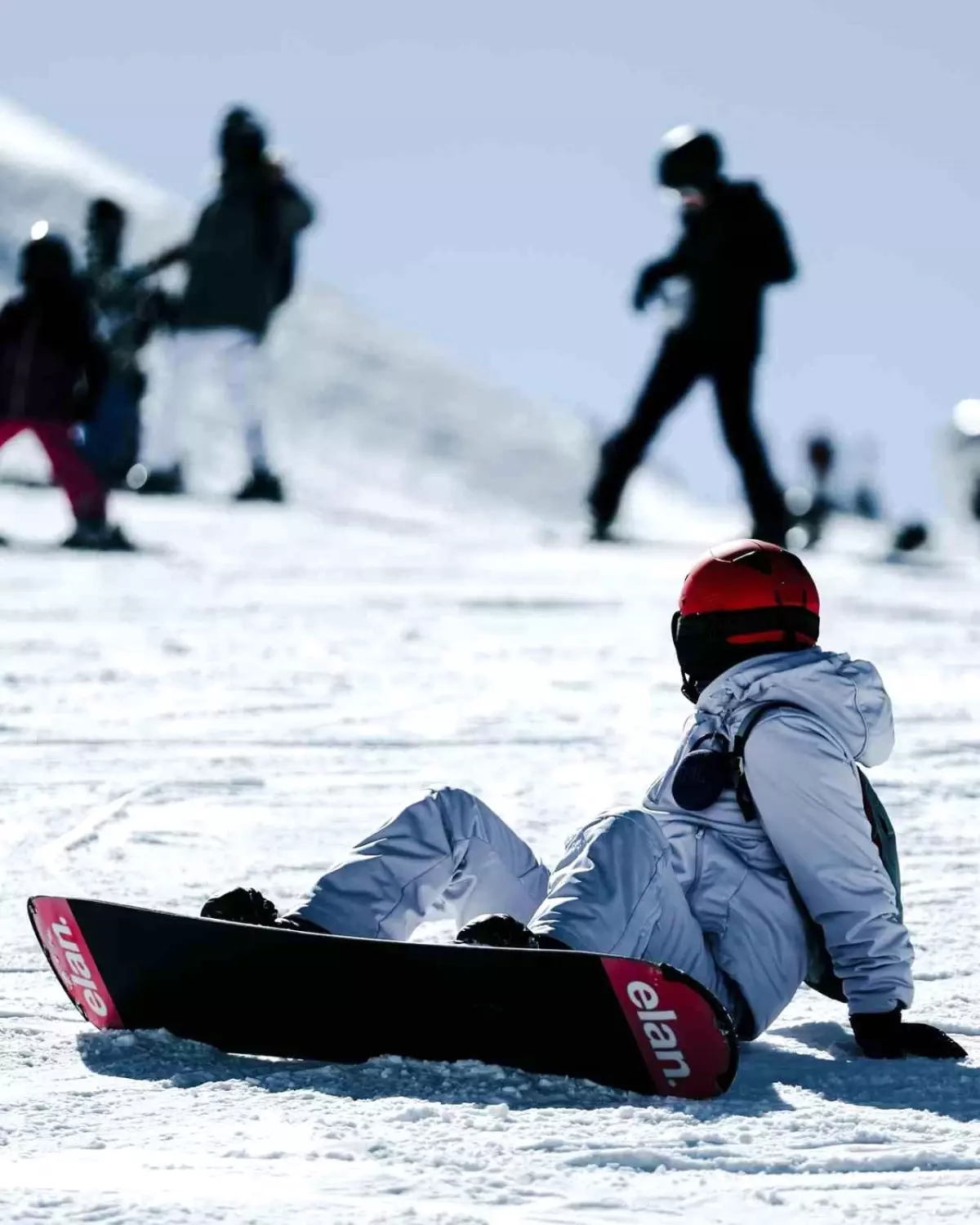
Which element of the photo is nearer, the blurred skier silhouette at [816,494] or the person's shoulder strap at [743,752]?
the person's shoulder strap at [743,752]

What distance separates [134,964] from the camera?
273cm

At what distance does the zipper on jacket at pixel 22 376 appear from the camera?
9422 mm

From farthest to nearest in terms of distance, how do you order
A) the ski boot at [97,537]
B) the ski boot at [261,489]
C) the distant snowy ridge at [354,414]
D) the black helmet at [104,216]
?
the distant snowy ridge at [354,414] → the ski boot at [261,489] → the black helmet at [104,216] → the ski boot at [97,537]

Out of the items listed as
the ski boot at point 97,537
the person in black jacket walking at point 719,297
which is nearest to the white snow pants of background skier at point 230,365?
the ski boot at point 97,537

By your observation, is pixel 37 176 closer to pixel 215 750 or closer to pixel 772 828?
pixel 215 750

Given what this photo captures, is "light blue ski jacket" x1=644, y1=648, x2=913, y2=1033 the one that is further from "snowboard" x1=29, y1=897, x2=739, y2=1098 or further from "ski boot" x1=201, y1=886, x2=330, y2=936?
"ski boot" x1=201, y1=886, x2=330, y2=936

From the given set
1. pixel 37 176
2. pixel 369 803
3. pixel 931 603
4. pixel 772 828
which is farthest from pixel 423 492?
pixel 772 828

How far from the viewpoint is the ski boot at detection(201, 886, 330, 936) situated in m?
2.78

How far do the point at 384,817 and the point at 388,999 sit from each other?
173 cm

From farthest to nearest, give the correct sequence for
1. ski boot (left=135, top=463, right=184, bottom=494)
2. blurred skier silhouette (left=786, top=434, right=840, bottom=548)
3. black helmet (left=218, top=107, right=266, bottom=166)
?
blurred skier silhouette (left=786, top=434, right=840, bottom=548) < ski boot (left=135, top=463, right=184, bottom=494) < black helmet (left=218, top=107, right=266, bottom=166)

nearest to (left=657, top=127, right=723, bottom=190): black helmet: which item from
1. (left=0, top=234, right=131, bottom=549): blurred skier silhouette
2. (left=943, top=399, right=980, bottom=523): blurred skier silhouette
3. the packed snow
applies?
the packed snow

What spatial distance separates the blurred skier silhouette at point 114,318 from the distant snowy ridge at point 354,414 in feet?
13.5

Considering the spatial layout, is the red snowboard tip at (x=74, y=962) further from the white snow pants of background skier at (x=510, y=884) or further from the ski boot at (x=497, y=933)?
the ski boot at (x=497, y=933)

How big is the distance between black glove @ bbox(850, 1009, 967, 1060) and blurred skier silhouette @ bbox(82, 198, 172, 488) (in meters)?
10.6
